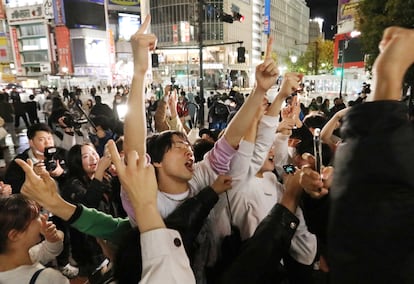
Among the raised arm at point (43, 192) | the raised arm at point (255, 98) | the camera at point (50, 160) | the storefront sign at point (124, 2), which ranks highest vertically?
the storefront sign at point (124, 2)

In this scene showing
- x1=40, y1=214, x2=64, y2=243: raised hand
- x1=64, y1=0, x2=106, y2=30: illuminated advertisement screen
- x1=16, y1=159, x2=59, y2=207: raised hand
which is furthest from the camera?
x1=64, y1=0, x2=106, y2=30: illuminated advertisement screen

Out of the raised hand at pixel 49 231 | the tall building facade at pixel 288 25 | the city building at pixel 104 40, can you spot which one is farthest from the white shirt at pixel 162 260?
the tall building facade at pixel 288 25

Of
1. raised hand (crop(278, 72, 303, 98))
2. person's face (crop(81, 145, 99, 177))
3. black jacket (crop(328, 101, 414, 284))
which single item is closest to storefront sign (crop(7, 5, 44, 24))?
person's face (crop(81, 145, 99, 177))

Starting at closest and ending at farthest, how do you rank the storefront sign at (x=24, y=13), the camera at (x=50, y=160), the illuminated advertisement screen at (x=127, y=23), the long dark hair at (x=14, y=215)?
the long dark hair at (x=14, y=215)
the camera at (x=50, y=160)
the storefront sign at (x=24, y=13)
the illuminated advertisement screen at (x=127, y=23)

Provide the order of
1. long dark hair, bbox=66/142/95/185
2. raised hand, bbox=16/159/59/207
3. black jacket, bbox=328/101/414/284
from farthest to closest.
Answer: long dark hair, bbox=66/142/95/185 → raised hand, bbox=16/159/59/207 → black jacket, bbox=328/101/414/284

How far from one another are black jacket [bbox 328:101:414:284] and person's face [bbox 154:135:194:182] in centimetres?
106

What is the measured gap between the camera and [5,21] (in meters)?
52.5

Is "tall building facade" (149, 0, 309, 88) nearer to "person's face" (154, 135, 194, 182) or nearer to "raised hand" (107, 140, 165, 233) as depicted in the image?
"person's face" (154, 135, 194, 182)

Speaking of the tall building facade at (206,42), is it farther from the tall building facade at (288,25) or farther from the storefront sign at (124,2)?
the tall building facade at (288,25)

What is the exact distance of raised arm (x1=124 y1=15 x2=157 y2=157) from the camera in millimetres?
1625

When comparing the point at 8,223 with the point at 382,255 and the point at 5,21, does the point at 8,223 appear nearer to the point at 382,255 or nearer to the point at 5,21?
the point at 382,255

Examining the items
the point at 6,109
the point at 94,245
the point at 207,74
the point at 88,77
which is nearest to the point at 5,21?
the point at 88,77

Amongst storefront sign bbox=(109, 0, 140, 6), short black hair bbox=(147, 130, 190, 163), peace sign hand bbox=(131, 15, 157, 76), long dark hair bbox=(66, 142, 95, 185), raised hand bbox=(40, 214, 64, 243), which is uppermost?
storefront sign bbox=(109, 0, 140, 6)

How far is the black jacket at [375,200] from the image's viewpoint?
2.40 feet
